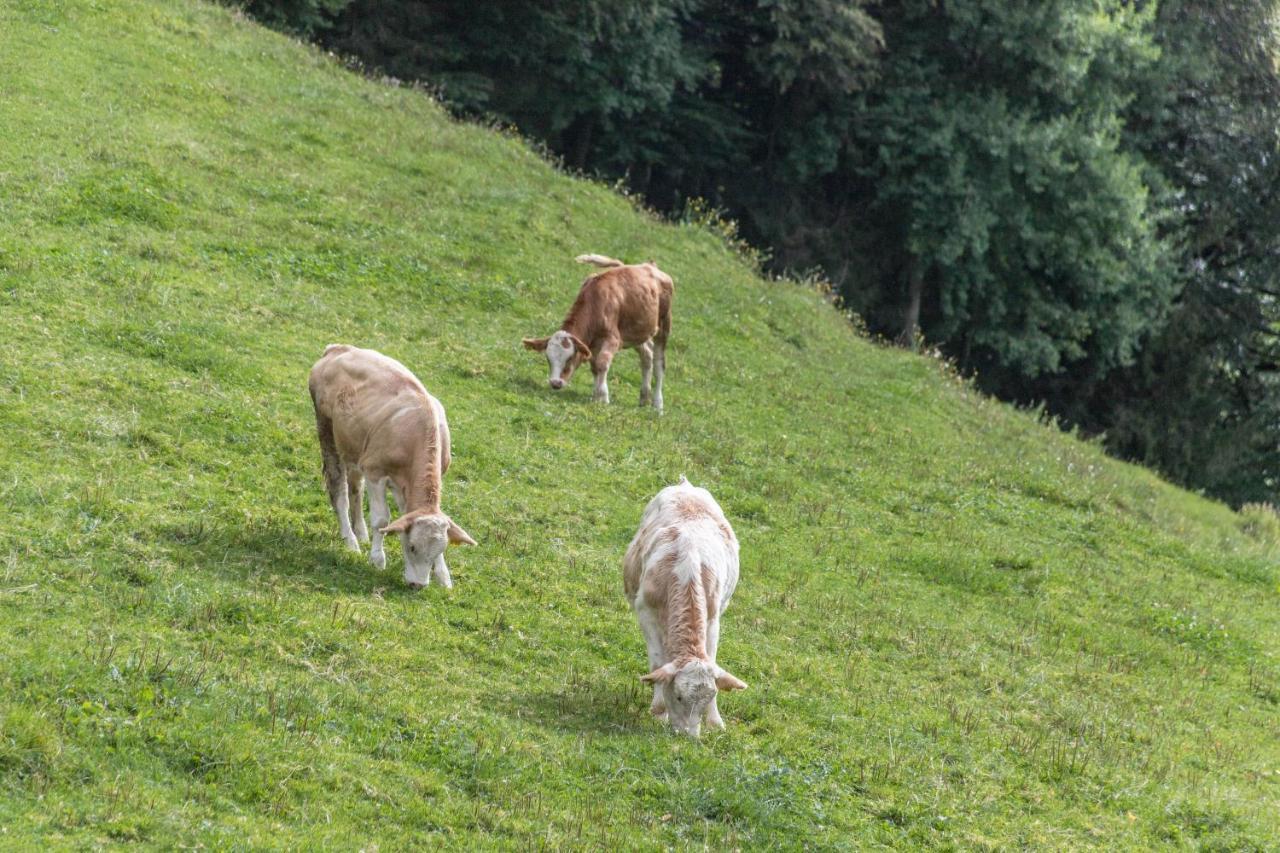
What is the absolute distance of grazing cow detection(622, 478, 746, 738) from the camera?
1114cm

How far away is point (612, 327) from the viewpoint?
22375 millimetres

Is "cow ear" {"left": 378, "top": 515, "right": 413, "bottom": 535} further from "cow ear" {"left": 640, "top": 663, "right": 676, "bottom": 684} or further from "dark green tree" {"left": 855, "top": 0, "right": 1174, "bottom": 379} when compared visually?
"dark green tree" {"left": 855, "top": 0, "right": 1174, "bottom": 379}

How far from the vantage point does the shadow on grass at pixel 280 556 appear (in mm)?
12641

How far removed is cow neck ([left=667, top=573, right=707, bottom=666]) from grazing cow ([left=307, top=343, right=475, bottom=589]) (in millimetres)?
2426

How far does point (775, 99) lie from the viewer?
46.6m

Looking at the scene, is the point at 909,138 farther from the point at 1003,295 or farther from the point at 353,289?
the point at 353,289

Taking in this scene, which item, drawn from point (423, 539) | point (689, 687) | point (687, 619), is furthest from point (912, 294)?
point (689, 687)

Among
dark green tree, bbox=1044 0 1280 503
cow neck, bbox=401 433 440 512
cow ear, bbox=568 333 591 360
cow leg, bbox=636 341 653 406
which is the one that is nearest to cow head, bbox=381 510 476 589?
cow neck, bbox=401 433 440 512

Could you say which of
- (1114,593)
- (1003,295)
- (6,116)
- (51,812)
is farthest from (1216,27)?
(51,812)

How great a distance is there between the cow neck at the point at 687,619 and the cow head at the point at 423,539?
2.28 meters

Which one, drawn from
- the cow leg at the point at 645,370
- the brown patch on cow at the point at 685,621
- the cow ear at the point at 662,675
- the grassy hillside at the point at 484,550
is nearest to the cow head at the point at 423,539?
the grassy hillside at the point at 484,550

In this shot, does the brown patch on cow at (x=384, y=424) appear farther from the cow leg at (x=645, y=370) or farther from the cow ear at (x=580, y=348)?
the cow leg at (x=645, y=370)

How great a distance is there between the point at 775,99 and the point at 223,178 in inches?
991

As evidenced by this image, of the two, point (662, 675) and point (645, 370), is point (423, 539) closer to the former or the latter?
point (662, 675)
